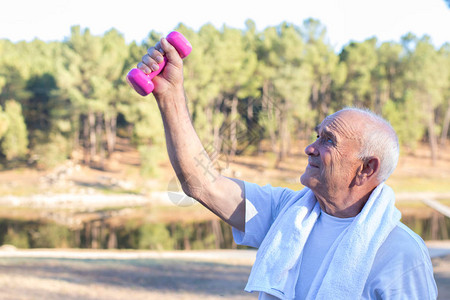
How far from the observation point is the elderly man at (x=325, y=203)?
4.94 ft

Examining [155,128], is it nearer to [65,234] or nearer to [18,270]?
[65,234]

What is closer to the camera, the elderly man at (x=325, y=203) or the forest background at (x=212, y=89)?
the elderly man at (x=325, y=203)

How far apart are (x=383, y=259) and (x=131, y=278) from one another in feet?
27.2

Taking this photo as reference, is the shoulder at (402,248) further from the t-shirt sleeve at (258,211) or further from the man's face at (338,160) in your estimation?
the t-shirt sleeve at (258,211)

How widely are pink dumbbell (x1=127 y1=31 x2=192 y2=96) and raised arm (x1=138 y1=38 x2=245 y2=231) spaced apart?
0.02 m

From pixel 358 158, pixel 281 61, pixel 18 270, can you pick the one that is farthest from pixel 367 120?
pixel 281 61

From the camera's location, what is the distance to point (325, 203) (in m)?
1.70

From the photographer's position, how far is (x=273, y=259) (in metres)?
1.66

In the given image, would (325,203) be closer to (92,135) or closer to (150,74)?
(150,74)

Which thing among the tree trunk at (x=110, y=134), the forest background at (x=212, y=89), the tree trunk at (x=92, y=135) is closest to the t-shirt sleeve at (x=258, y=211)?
the forest background at (x=212, y=89)

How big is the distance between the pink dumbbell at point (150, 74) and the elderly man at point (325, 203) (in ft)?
0.08

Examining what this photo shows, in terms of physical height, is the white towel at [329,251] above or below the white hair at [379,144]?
below

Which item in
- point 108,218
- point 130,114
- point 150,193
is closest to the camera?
point 108,218

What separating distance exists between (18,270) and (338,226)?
915 centimetres
